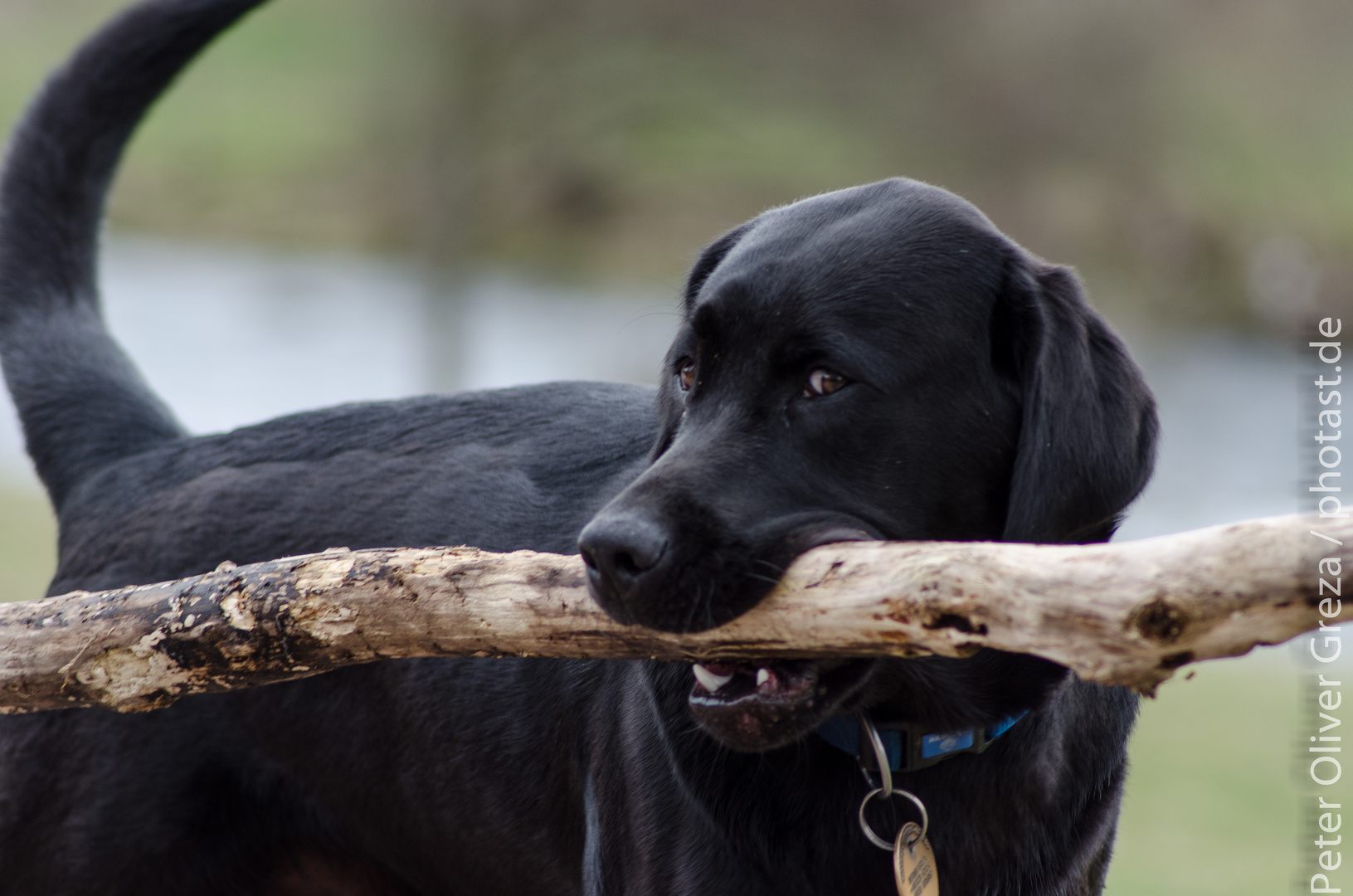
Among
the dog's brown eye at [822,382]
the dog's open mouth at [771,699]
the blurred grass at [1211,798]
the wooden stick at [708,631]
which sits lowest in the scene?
the blurred grass at [1211,798]

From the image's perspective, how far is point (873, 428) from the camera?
6.84ft

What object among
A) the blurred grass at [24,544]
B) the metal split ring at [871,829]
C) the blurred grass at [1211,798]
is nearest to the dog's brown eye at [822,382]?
the metal split ring at [871,829]

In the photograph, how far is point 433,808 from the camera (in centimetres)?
266

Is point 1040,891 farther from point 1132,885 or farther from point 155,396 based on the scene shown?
point 1132,885

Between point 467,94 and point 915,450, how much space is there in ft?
30.7

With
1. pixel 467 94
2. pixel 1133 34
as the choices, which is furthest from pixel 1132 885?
pixel 1133 34

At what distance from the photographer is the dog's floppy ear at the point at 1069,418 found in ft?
6.54

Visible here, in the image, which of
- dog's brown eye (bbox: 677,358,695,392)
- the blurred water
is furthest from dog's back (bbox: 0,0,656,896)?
the blurred water

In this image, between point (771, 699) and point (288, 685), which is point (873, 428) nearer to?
point (771, 699)

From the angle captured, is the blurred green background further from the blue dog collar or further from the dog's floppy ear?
the dog's floppy ear

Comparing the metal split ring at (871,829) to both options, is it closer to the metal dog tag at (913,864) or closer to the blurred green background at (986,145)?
the metal dog tag at (913,864)

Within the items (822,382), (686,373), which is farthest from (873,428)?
(686,373)

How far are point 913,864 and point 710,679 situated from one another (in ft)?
1.47

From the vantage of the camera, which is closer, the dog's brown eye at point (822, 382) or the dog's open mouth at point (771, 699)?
the dog's open mouth at point (771, 699)
